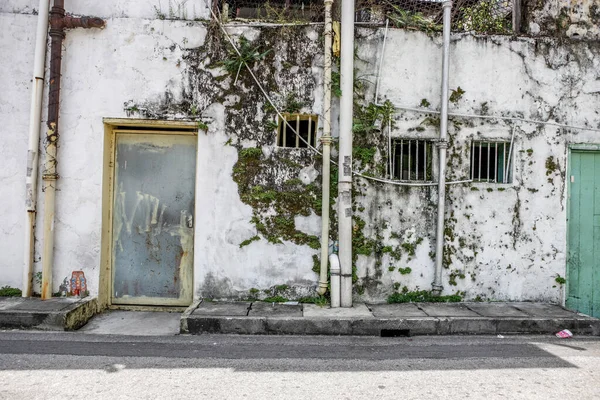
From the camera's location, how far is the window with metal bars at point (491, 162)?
268 inches

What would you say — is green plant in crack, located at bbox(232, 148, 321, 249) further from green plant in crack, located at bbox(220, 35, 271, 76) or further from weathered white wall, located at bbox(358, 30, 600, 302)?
green plant in crack, located at bbox(220, 35, 271, 76)

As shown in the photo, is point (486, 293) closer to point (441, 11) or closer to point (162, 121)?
point (441, 11)

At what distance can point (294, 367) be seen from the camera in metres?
4.56

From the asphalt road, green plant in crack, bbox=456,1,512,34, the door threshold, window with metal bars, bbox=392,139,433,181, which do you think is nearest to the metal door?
the door threshold

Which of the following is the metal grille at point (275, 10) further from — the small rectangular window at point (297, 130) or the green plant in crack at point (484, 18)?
the green plant in crack at point (484, 18)

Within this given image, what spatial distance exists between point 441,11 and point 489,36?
2.65 feet

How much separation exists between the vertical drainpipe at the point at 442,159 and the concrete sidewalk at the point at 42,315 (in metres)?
4.86

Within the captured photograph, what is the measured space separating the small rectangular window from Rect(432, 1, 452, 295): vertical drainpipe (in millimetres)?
Result: 1853

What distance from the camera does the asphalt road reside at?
396 cm

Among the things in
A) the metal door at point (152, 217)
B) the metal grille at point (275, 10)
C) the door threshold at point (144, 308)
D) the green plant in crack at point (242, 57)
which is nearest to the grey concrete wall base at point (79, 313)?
the door threshold at point (144, 308)

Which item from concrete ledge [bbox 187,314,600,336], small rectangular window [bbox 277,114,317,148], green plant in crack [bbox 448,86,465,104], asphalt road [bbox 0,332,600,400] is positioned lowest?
asphalt road [bbox 0,332,600,400]

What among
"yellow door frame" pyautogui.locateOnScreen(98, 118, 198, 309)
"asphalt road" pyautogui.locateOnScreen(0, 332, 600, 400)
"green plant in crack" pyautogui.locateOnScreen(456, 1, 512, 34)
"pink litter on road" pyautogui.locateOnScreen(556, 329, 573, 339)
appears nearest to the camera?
"asphalt road" pyautogui.locateOnScreen(0, 332, 600, 400)

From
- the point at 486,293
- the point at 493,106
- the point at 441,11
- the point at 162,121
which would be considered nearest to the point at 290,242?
the point at 162,121

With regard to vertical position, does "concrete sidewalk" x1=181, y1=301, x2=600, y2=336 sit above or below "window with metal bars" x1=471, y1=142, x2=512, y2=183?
below
